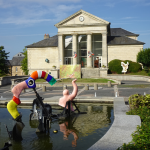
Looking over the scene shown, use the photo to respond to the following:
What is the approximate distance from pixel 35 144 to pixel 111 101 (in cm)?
921

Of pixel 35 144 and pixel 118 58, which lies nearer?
pixel 35 144

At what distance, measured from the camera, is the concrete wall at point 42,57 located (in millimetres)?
55312

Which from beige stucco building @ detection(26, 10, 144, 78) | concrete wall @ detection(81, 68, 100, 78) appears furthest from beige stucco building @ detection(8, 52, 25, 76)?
concrete wall @ detection(81, 68, 100, 78)

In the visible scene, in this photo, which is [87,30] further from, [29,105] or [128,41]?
[29,105]

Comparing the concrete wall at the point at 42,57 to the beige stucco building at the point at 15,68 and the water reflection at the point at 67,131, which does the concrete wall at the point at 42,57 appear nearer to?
the water reflection at the point at 67,131

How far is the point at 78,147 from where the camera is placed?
8.55m

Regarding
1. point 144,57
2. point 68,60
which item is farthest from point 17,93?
point 68,60

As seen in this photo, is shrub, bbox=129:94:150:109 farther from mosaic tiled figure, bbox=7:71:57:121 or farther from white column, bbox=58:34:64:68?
white column, bbox=58:34:64:68

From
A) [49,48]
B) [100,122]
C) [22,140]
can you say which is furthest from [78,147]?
[49,48]

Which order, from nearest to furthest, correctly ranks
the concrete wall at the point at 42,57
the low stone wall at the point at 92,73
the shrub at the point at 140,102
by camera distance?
1. the shrub at the point at 140,102
2. the low stone wall at the point at 92,73
3. the concrete wall at the point at 42,57

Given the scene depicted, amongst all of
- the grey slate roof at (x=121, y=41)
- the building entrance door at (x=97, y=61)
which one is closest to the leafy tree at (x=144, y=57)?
the grey slate roof at (x=121, y=41)

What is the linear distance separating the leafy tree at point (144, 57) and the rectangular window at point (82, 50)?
46.3ft

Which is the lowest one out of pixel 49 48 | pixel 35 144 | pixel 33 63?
pixel 35 144

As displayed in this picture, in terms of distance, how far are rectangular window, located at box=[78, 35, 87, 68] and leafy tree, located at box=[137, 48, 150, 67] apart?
14100 millimetres
